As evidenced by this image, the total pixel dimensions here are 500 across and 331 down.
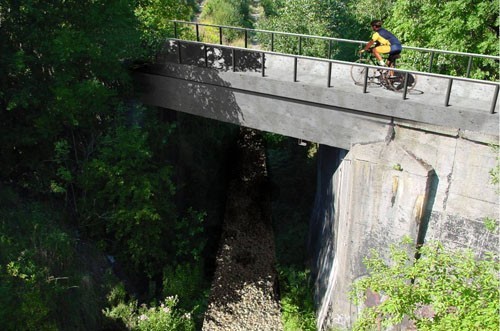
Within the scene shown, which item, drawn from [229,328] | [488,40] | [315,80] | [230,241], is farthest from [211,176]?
[488,40]

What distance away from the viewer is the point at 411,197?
11.0 meters

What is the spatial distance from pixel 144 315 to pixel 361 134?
8.03m

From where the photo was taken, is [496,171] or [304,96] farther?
[304,96]

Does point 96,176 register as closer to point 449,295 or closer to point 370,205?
point 370,205

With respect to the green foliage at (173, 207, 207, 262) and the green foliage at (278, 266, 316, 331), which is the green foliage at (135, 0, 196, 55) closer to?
the green foliage at (173, 207, 207, 262)

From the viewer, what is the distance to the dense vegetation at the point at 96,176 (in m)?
11.8

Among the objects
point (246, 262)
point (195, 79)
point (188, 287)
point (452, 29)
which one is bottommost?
point (246, 262)

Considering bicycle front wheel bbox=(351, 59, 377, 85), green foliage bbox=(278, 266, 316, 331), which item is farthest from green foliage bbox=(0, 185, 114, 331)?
bicycle front wheel bbox=(351, 59, 377, 85)

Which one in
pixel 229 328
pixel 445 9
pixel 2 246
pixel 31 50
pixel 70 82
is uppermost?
pixel 445 9

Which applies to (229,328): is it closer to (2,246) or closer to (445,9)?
(2,246)

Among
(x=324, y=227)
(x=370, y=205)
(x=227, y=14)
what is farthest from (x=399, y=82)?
(x=227, y=14)

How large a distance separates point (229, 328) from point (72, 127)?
8245mm

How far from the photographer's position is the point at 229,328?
1453cm

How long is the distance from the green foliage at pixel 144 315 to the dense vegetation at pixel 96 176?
4 cm
